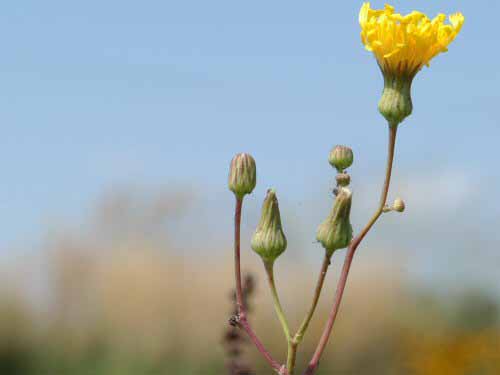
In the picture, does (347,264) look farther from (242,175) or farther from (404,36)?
(404,36)

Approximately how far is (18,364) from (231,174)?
11272mm

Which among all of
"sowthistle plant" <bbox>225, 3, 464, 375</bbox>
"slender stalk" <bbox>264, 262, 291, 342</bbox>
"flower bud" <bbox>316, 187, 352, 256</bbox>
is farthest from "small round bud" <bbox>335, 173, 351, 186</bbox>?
"slender stalk" <bbox>264, 262, 291, 342</bbox>

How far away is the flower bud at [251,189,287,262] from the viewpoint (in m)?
2.55

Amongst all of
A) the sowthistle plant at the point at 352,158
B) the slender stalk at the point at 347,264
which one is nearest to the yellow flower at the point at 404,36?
the sowthistle plant at the point at 352,158

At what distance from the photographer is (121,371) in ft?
38.0

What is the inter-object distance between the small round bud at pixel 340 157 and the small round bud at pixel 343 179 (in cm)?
7

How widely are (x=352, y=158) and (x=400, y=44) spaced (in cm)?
38

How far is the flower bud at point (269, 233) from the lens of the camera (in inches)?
100

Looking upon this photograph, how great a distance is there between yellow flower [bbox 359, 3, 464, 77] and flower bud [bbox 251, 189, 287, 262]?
21.0 inches

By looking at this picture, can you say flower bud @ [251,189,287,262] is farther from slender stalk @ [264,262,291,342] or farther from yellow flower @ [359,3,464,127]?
yellow flower @ [359,3,464,127]

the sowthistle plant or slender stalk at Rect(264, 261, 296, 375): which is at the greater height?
the sowthistle plant

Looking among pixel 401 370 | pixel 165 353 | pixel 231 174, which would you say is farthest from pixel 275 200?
pixel 165 353

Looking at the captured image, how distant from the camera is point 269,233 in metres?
2.55

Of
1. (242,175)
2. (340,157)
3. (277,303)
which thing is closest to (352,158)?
(340,157)
